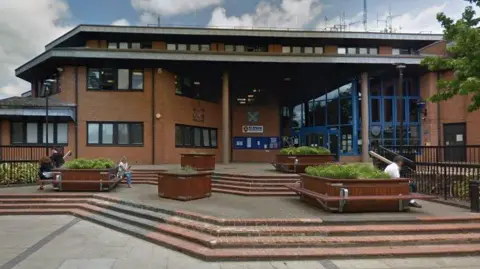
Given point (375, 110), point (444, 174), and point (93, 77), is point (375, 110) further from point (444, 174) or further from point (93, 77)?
point (93, 77)

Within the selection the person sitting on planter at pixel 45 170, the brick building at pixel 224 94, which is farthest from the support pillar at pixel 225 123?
the person sitting on planter at pixel 45 170

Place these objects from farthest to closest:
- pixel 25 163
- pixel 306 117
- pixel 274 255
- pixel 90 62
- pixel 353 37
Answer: pixel 306 117 → pixel 353 37 → pixel 90 62 → pixel 25 163 → pixel 274 255

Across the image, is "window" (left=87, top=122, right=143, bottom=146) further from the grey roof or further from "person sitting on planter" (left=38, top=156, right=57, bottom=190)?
"person sitting on planter" (left=38, top=156, right=57, bottom=190)

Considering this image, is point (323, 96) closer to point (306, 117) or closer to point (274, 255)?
point (306, 117)

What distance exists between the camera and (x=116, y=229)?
8531 millimetres

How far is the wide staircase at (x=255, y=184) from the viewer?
464 inches

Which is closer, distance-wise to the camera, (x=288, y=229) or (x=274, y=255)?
(x=274, y=255)

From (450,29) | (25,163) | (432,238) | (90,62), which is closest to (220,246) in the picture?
(432,238)

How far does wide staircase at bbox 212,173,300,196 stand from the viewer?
1178 cm

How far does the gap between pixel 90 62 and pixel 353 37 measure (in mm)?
18619

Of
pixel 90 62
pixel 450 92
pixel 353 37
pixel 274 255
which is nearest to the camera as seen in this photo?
pixel 274 255

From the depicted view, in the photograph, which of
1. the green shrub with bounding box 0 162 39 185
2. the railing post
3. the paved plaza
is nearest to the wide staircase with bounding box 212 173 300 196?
the paved plaza

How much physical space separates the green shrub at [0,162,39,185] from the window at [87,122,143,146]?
5509mm

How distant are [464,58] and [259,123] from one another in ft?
63.1
